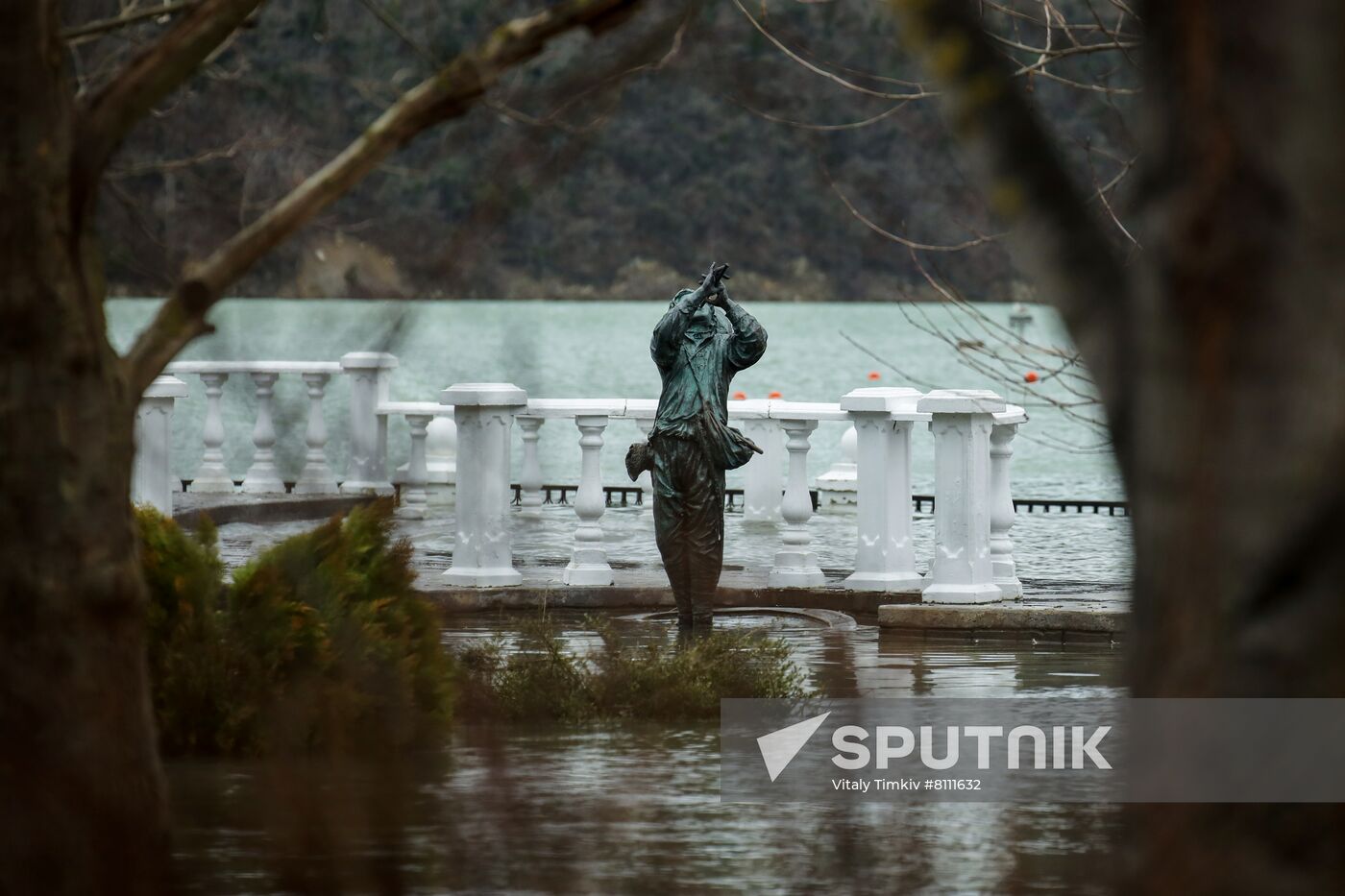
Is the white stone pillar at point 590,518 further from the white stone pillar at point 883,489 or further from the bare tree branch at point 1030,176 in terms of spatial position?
the bare tree branch at point 1030,176

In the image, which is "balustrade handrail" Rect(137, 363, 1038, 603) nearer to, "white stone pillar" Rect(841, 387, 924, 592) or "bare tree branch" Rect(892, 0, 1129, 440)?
"white stone pillar" Rect(841, 387, 924, 592)

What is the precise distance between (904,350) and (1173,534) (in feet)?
307

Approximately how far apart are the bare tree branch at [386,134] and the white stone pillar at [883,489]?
28.7 feet

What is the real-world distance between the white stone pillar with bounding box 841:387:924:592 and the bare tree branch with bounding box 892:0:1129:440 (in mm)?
10196

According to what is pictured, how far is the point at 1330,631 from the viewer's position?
77.9 inches

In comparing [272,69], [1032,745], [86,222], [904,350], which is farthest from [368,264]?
[904,350]

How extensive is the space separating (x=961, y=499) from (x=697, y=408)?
2.73 meters

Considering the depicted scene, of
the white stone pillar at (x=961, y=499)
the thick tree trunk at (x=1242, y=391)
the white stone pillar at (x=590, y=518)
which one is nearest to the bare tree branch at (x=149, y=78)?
the thick tree trunk at (x=1242, y=391)

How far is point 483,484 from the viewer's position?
42.1ft

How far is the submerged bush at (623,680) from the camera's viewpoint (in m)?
8.76

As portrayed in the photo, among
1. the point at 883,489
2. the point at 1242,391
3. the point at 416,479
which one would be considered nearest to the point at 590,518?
the point at 883,489

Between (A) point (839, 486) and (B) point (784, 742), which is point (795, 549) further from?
(A) point (839, 486)

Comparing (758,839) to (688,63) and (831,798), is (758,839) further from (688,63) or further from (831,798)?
(688,63)

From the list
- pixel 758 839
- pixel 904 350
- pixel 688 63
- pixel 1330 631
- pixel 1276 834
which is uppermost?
pixel 904 350
